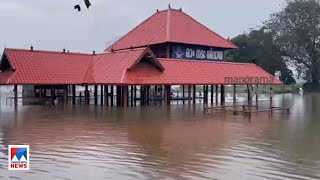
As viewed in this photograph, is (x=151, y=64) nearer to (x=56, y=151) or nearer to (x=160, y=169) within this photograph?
(x=56, y=151)

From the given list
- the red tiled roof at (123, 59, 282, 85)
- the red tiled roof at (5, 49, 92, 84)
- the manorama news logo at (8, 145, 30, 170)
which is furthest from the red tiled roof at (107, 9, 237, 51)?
the manorama news logo at (8, 145, 30, 170)

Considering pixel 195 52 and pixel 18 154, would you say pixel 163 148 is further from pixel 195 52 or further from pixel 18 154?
pixel 195 52

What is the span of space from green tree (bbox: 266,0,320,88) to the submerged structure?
25457 mm

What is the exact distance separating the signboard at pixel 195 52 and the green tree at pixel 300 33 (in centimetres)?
2586

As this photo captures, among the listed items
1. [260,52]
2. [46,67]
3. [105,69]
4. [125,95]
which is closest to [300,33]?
[260,52]

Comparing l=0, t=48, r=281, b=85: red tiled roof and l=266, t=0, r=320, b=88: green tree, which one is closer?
l=0, t=48, r=281, b=85: red tiled roof

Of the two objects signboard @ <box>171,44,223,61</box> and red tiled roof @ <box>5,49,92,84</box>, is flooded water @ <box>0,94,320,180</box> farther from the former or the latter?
signboard @ <box>171,44,223,61</box>

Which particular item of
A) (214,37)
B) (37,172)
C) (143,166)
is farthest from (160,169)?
(214,37)

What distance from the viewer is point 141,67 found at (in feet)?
89.7

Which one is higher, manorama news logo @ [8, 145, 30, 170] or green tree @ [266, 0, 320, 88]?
green tree @ [266, 0, 320, 88]

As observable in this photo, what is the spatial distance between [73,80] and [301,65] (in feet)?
145

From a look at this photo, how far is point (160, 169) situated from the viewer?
9.20 metres

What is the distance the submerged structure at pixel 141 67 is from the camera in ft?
87.8

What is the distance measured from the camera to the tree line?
58.2 meters
